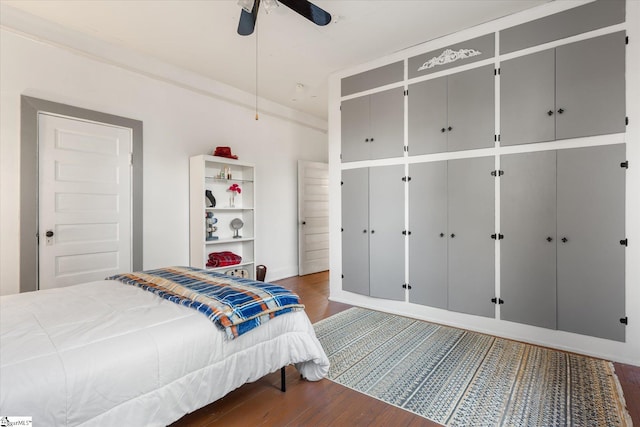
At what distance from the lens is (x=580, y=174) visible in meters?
2.69

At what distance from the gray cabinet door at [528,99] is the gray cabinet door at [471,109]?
0.10 metres

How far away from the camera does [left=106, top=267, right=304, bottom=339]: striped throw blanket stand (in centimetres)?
172

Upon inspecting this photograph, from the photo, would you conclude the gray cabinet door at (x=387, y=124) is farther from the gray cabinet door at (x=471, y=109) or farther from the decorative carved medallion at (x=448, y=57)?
the gray cabinet door at (x=471, y=109)

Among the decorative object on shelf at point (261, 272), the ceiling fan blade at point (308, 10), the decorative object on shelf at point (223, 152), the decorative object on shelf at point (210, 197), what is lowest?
the decorative object on shelf at point (261, 272)

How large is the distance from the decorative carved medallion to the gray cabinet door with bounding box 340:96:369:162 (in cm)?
78

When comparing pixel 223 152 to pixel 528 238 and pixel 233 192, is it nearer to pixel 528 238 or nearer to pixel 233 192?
pixel 233 192

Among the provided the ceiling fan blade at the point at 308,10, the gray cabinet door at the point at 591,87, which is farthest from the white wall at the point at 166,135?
the gray cabinet door at the point at 591,87

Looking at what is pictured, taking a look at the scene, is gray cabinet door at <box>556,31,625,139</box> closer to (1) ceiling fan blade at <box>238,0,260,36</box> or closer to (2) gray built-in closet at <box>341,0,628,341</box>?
(2) gray built-in closet at <box>341,0,628,341</box>

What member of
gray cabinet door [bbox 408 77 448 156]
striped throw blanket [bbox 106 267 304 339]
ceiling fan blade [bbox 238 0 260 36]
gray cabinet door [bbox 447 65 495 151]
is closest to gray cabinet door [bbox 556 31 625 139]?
gray cabinet door [bbox 447 65 495 151]

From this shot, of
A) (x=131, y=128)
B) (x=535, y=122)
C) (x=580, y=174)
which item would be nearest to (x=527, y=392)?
(x=580, y=174)

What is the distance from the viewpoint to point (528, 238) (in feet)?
9.59

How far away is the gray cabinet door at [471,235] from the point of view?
10.3 ft

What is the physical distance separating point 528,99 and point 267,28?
2526 millimetres

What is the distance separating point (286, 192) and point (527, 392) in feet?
14.1
